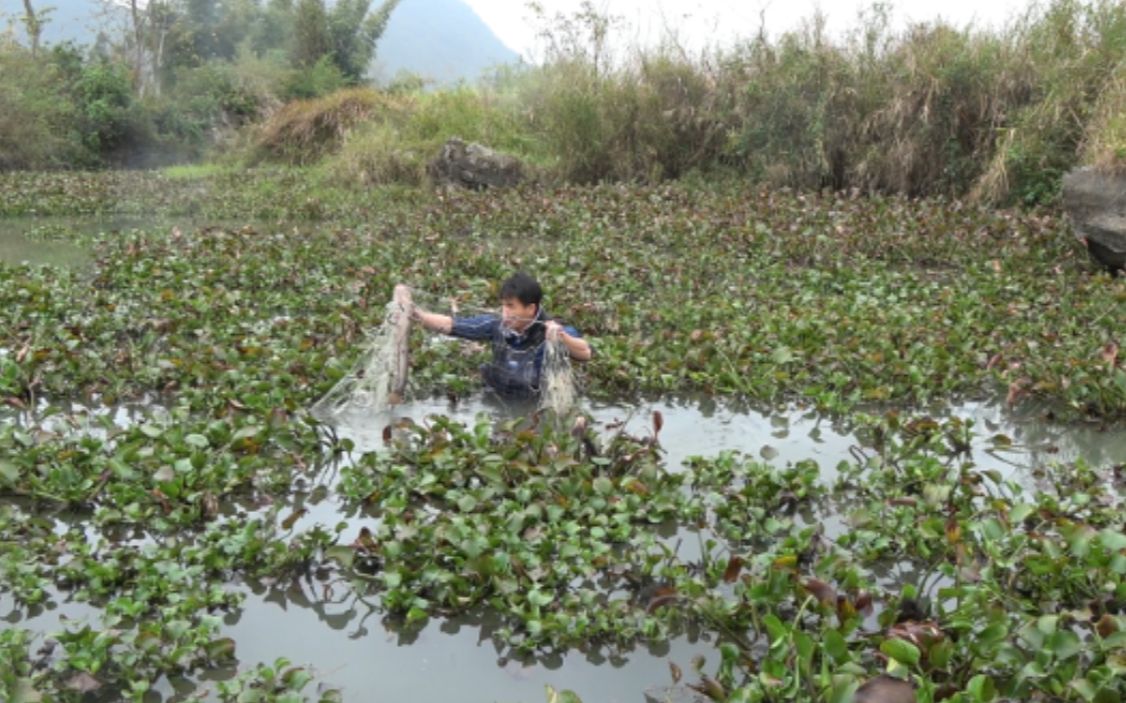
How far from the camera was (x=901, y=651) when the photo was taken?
9.31ft

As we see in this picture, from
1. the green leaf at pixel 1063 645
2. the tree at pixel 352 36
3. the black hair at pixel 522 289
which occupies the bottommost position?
the green leaf at pixel 1063 645

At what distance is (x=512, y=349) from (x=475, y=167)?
1029 centimetres

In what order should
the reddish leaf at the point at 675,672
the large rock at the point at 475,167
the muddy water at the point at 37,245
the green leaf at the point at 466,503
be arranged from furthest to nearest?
the large rock at the point at 475,167, the muddy water at the point at 37,245, the green leaf at the point at 466,503, the reddish leaf at the point at 675,672

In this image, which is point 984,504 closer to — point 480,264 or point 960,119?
point 480,264

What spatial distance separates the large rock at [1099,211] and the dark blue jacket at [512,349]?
5.47 m

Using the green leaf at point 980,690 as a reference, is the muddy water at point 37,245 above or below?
below

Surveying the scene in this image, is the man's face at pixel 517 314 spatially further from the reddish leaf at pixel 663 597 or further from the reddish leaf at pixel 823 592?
the reddish leaf at pixel 823 592

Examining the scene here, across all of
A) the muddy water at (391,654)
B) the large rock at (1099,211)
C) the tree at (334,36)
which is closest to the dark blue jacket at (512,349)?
the muddy water at (391,654)

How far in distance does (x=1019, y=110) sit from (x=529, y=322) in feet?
31.0

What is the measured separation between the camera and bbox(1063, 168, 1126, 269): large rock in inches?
349

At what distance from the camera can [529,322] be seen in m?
5.69

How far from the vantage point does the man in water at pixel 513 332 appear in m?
5.58

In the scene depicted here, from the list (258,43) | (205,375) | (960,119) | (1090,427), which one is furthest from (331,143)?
(258,43)

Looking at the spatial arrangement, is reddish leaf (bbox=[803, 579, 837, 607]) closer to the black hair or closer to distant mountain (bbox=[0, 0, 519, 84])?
the black hair
